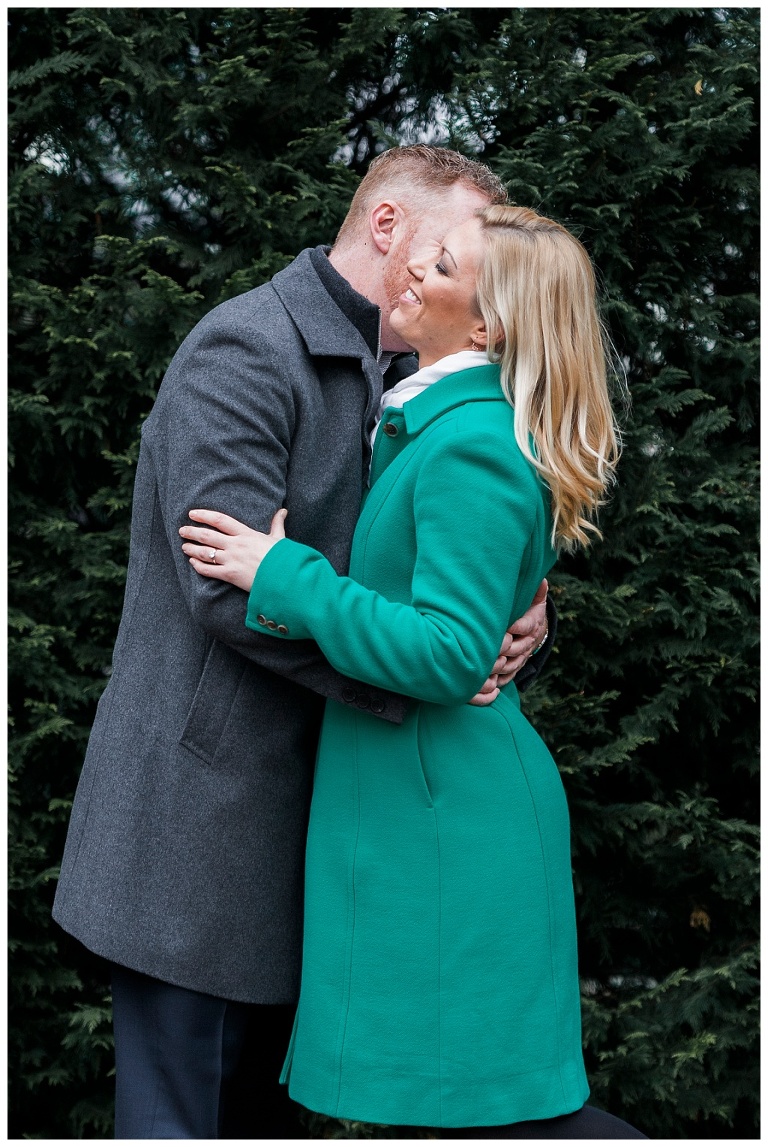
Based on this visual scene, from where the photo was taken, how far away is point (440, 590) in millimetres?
1713

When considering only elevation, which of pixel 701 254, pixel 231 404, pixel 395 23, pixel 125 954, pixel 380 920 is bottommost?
pixel 125 954

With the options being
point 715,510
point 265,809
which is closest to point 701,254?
point 715,510

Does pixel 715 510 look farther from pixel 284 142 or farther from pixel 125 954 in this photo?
pixel 125 954

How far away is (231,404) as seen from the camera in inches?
75.7

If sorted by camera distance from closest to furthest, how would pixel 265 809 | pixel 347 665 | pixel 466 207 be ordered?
1. pixel 347 665
2. pixel 265 809
3. pixel 466 207

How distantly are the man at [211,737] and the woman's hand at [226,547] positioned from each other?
3cm

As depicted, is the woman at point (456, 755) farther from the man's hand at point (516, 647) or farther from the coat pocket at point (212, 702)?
the coat pocket at point (212, 702)

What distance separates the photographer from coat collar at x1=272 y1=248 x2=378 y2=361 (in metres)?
2.09

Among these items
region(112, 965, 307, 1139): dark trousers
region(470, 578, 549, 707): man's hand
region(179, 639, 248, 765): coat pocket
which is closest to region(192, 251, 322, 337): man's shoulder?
region(179, 639, 248, 765): coat pocket

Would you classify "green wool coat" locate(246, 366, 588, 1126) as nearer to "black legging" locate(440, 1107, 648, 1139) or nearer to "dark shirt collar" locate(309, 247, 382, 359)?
"black legging" locate(440, 1107, 648, 1139)

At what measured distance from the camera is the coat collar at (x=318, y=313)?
6.85 feet

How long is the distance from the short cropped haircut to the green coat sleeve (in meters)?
0.93

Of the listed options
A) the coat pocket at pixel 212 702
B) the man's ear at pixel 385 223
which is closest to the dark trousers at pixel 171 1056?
the coat pocket at pixel 212 702

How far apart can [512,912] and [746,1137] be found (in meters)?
2.26
